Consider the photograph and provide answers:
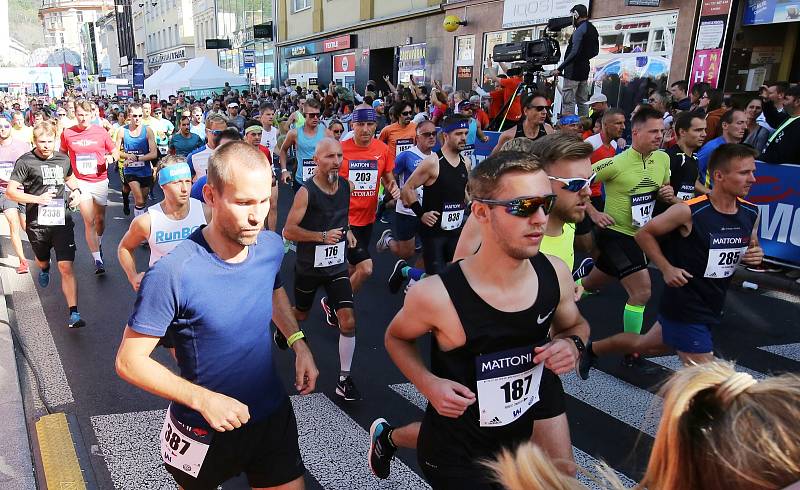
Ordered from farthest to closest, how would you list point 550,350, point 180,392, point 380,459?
point 380,459 → point 550,350 → point 180,392

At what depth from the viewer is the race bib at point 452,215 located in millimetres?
5848

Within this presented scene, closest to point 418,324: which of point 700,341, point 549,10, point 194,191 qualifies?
point 700,341

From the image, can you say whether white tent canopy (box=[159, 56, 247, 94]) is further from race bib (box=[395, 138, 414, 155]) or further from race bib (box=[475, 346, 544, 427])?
race bib (box=[475, 346, 544, 427])

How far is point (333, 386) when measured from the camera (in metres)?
4.62

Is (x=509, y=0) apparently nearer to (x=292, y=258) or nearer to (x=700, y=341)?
(x=292, y=258)

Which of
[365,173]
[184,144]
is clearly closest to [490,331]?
[365,173]

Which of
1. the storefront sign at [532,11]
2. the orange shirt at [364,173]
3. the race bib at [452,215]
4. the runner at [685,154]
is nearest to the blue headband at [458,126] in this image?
the race bib at [452,215]

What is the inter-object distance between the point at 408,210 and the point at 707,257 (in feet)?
10.8

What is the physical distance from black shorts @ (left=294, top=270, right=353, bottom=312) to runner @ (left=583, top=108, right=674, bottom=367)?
82.6 inches

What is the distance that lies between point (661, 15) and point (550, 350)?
13.9 m

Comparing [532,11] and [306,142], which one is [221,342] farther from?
[532,11]

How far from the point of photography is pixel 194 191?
5691mm

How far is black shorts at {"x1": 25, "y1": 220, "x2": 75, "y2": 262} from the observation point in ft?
20.3

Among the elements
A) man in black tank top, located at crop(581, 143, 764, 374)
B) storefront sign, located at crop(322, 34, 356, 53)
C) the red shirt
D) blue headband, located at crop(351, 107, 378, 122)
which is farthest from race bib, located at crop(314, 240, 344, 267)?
storefront sign, located at crop(322, 34, 356, 53)
